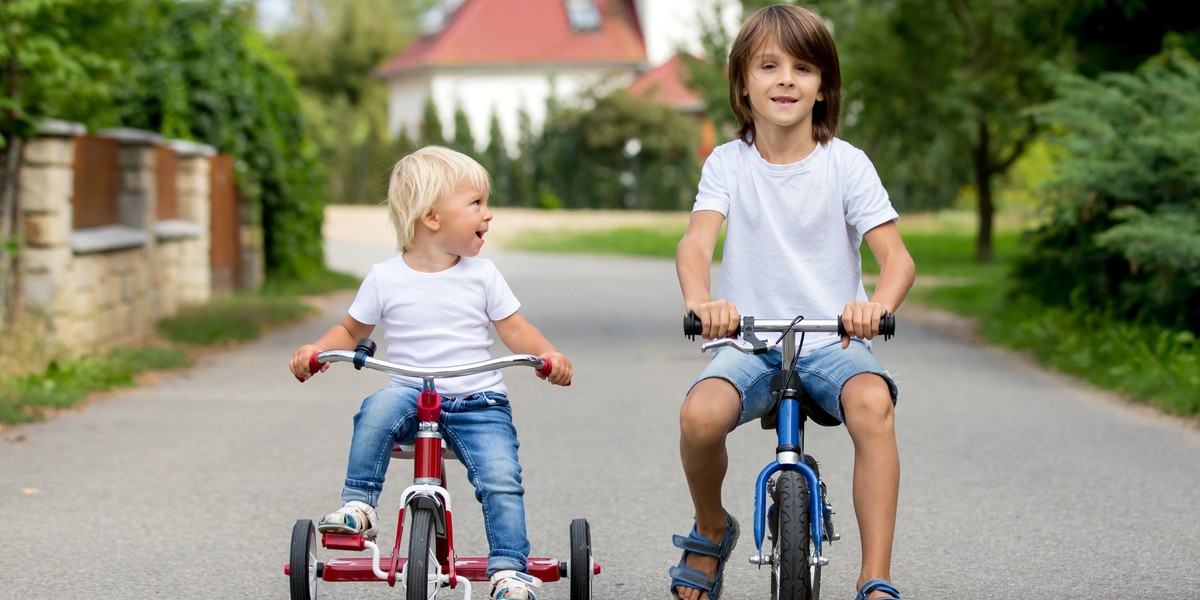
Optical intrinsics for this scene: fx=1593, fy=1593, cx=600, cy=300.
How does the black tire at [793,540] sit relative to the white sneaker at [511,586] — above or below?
above

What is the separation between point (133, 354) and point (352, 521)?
7634mm

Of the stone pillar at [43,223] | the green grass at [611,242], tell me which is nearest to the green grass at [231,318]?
the stone pillar at [43,223]

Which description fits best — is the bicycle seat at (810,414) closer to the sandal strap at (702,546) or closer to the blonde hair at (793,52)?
the sandal strap at (702,546)

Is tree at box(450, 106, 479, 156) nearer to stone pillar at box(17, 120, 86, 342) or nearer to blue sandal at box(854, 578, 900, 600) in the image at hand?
stone pillar at box(17, 120, 86, 342)

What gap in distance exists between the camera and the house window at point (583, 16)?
185 ft

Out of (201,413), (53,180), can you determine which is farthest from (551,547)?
(53,180)

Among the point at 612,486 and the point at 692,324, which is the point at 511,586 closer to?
the point at 692,324

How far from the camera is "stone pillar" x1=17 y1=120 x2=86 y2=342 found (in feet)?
34.0

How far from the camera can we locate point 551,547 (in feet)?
18.1

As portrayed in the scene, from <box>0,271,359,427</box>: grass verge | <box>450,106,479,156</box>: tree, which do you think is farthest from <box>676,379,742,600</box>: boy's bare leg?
<box>450,106,479,156</box>: tree

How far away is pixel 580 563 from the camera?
427 cm

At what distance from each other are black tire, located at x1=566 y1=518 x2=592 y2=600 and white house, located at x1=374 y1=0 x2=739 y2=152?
4968 centimetres

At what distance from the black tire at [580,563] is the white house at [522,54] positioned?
4968 cm

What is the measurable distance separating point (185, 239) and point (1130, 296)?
845 cm
